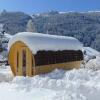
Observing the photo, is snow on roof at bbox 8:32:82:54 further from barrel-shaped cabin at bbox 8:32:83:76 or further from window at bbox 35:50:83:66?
window at bbox 35:50:83:66

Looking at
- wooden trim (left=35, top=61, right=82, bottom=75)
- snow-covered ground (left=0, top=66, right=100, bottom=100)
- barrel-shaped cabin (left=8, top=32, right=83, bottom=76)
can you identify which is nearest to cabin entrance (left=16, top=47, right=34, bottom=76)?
barrel-shaped cabin (left=8, top=32, right=83, bottom=76)

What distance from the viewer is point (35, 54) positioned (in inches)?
658

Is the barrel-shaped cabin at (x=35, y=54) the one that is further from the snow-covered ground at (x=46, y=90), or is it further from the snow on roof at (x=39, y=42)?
the snow-covered ground at (x=46, y=90)

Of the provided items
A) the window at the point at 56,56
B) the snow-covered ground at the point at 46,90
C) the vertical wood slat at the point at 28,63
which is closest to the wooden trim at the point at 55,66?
the window at the point at 56,56

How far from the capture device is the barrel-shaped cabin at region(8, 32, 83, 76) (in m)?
16.9

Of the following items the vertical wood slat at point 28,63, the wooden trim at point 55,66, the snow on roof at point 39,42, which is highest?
the snow on roof at point 39,42

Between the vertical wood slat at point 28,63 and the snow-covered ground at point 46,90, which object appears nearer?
the snow-covered ground at point 46,90

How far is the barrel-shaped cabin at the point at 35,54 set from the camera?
16875 millimetres

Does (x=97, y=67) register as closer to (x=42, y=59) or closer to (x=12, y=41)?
(x=42, y=59)

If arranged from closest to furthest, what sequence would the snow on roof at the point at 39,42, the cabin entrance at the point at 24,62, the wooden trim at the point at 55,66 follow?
the snow on roof at the point at 39,42 < the cabin entrance at the point at 24,62 < the wooden trim at the point at 55,66

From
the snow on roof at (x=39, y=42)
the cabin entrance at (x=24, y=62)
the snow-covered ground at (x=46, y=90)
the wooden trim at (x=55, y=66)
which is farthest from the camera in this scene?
the wooden trim at (x=55, y=66)

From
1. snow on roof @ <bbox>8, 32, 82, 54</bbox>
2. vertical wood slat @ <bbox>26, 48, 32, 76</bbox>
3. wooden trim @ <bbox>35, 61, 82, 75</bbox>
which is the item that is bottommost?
wooden trim @ <bbox>35, 61, 82, 75</bbox>

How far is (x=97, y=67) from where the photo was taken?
64.7ft

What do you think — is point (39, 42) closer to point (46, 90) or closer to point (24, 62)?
point (24, 62)
